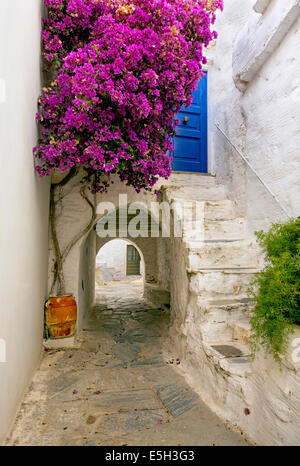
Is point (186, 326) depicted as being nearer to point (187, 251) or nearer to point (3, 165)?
point (187, 251)

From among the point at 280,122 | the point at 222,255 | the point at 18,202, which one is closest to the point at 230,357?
the point at 222,255

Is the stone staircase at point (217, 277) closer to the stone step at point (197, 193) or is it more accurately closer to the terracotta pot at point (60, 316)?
the stone step at point (197, 193)

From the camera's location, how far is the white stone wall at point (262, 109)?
2.77m

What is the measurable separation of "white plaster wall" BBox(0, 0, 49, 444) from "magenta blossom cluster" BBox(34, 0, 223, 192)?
22 cm

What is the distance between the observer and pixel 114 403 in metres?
2.31

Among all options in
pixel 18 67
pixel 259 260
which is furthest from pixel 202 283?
pixel 18 67

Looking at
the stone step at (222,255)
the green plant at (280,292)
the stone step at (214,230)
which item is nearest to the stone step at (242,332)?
the stone step at (222,255)

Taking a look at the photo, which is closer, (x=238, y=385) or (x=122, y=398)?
(x=238, y=385)

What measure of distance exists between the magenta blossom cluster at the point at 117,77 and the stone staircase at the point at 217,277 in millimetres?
944

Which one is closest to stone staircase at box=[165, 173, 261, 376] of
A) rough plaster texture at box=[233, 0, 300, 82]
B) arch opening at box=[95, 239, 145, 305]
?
rough plaster texture at box=[233, 0, 300, 82]

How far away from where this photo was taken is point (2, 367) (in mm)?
1746

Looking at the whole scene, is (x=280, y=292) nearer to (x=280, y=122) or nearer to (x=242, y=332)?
(x=242, y=332)

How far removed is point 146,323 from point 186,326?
201cm

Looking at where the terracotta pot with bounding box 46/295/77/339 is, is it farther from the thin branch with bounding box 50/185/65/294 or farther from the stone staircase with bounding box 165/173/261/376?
the stone staircase with bounding box 165/173/261/376
